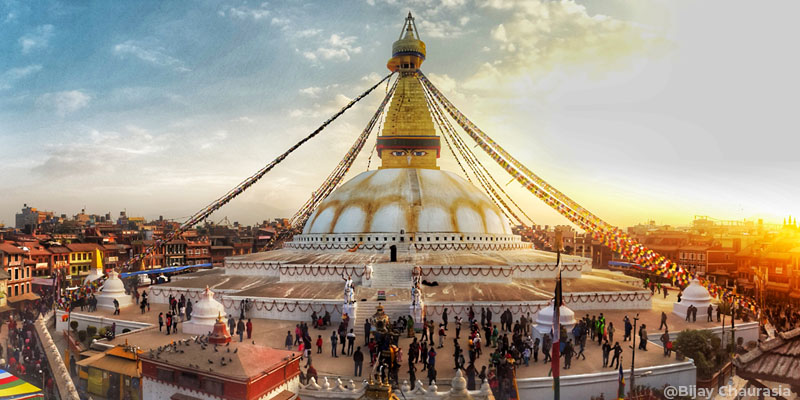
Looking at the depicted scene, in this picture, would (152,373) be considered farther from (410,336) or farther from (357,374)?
(410,336)

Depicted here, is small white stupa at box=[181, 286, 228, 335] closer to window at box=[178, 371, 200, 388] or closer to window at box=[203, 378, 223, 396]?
window at box=[178, 371, 200, 388]

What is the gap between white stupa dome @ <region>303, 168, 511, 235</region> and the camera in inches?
1066

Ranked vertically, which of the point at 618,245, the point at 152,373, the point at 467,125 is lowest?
the point at 152,373

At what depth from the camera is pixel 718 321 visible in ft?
61.7

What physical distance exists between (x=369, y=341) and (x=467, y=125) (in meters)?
15.3

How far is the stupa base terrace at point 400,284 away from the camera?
17422 mm

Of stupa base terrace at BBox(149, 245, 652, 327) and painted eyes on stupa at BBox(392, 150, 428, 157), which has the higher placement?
painted eyes on stupa at BBox(392, 150, 428, 157)

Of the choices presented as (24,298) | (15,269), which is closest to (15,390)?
(24,298)

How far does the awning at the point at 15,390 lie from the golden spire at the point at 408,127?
23905 mm

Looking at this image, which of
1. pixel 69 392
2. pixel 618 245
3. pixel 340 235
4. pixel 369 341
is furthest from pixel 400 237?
pixel 69 392

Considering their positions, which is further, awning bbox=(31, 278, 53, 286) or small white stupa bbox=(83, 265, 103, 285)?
awning bbox=(31, 278, 53, 286)

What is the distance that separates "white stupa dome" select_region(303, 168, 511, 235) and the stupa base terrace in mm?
1553

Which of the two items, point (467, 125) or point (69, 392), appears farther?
point (467, 125)

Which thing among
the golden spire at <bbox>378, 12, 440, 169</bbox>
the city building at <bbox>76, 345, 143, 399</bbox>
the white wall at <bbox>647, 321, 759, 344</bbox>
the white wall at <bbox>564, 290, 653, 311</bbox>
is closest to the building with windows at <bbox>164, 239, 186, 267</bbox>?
the golden spire at <bbox>378, 12, 440, 169</bbox>
